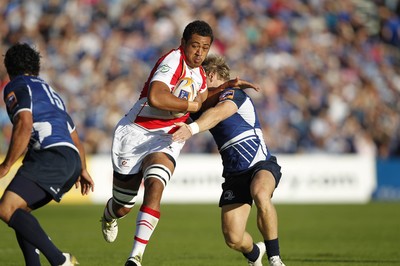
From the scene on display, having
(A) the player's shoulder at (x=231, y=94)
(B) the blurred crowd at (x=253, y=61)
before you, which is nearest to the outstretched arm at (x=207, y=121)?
(A) the player's shoulder at (x=231, y=94)

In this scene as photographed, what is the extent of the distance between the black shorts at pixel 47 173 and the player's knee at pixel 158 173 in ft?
3.75

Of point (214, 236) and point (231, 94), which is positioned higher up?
point (231, 94)

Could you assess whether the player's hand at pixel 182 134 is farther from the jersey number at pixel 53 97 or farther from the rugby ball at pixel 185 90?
the jersey number at pixel 53 97

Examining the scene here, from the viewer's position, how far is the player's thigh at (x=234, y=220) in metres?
9.84

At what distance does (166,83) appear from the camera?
950 cm

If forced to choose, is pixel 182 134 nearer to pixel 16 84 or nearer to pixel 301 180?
pixel 16 84

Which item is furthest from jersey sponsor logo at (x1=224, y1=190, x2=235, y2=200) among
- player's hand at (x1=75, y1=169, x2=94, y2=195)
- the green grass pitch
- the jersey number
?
the jersey number

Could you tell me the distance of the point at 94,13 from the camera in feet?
88.6

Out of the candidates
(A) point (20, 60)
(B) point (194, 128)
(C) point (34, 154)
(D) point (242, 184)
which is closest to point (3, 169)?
(C) point (34, 154)

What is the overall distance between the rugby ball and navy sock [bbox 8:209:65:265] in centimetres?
253

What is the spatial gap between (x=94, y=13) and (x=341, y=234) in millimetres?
13529

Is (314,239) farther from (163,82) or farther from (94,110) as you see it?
(94,110)

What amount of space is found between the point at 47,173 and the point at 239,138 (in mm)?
2715

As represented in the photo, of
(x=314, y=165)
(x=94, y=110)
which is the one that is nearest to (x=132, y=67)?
(x=94, y=110)
